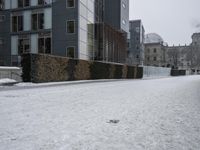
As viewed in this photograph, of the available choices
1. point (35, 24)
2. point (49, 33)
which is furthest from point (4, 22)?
point (49, 33)

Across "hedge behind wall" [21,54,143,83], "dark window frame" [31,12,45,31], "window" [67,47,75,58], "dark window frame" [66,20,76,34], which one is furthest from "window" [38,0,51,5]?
"hedge behind wall" [21,54,143,83]

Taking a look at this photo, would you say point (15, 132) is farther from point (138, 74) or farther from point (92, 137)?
point (138, 74)

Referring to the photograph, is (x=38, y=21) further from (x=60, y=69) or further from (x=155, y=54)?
(x=155, y=54)

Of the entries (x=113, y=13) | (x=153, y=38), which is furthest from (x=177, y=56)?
(x=113, y=13)

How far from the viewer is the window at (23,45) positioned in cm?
3575

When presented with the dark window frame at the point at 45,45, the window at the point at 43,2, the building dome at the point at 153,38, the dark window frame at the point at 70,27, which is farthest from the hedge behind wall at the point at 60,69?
the building dome at the point at 153,38

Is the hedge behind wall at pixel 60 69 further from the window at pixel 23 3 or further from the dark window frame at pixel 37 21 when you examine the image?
the window at pixel 23 3

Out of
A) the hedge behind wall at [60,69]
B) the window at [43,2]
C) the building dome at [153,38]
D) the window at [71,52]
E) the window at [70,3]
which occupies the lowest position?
the hedge behind wall at [60,69]

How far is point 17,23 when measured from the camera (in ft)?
120

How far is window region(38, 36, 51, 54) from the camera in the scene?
3472 cm

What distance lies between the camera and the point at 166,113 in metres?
7.23

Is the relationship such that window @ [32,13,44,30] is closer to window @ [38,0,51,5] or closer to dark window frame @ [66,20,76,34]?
window @ [38,0,51,5]

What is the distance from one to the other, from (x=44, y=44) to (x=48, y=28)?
6.54ft

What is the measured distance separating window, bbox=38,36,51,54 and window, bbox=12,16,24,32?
3493 millimetres
